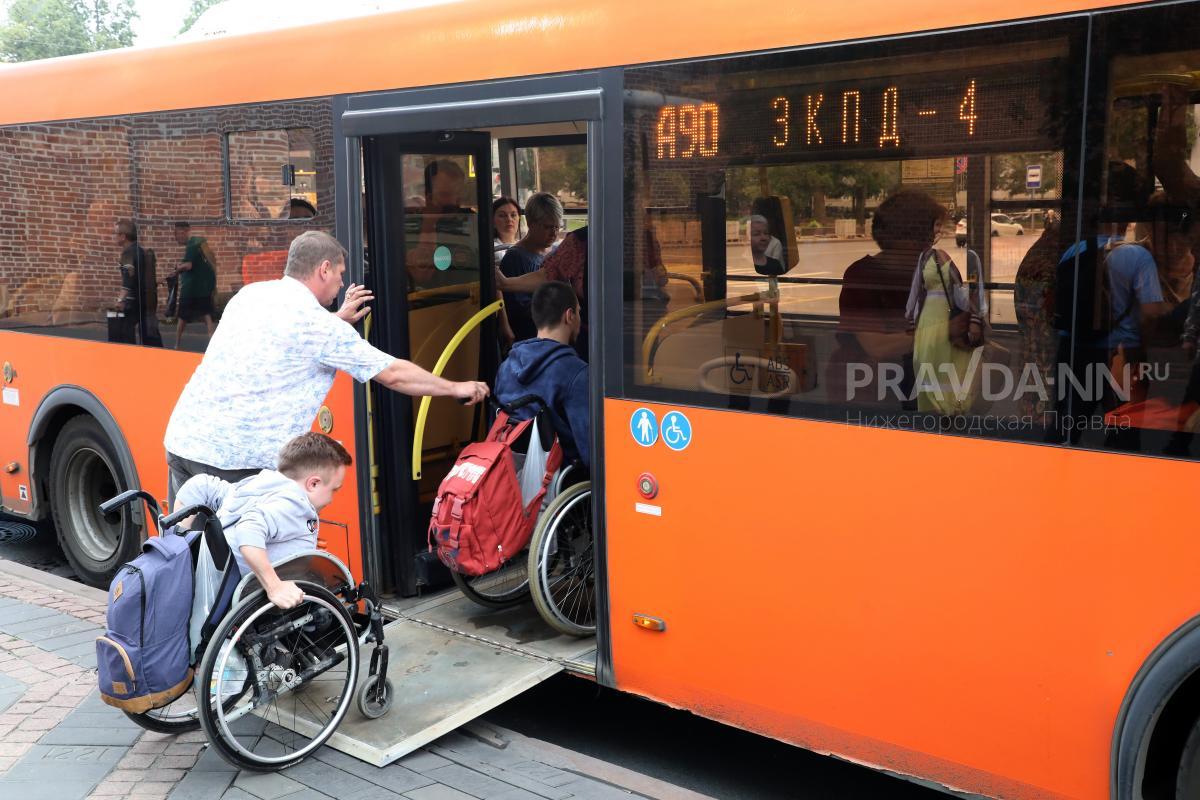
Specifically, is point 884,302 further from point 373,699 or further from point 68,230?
point 68,230

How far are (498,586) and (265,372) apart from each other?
1.55m

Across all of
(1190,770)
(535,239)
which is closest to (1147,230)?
(1190,770)

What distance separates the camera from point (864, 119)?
3.47 metres

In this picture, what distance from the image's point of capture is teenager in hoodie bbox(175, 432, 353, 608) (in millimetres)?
3973

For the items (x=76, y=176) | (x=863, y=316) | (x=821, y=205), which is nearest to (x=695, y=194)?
(x=821, y=205)

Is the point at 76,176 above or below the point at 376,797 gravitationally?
above

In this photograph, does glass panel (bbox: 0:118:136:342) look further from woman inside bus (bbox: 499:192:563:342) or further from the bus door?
woman inside bus (bbox: 499:192:563:342)

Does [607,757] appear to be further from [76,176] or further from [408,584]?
[76,176]

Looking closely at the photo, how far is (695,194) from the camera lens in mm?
3889

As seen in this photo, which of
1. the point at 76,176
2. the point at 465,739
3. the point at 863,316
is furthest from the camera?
the point at 76,176

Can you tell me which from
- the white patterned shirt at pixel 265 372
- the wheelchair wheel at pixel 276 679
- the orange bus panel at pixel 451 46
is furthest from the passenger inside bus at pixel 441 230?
the wheelchair wheel at pixel 276 679

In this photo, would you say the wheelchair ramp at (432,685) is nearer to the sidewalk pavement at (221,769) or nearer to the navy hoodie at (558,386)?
the sidewalk pavement at (221,769)

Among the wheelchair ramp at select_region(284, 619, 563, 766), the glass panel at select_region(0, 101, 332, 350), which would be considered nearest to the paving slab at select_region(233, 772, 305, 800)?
the wheelchair ramp at select_region(284, 619, 563, 766)

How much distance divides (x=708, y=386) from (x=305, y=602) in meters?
1.71
